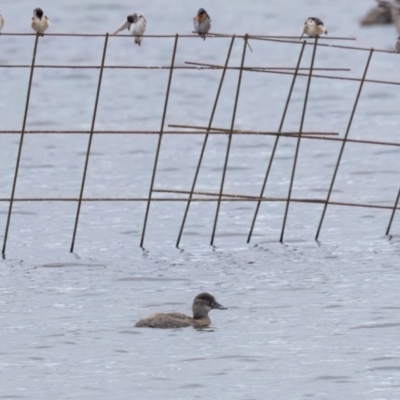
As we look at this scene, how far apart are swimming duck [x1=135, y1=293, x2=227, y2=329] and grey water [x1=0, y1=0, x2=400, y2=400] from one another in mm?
115

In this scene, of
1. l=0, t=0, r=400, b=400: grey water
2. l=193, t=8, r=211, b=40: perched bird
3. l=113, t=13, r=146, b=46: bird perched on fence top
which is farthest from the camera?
l=193, t=8, r=211, b=40: perched bird

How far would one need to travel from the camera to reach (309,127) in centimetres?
4066

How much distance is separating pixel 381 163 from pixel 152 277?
12758 millimetres

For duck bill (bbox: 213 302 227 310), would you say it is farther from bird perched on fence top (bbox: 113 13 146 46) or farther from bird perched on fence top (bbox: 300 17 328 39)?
bird perched on fence top (bbox: 300 17 328 39)

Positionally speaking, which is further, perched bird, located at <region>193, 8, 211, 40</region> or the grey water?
perched bird, located at <region>193, 8, 211, 40</region>

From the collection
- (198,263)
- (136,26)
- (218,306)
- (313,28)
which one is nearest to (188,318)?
(218,306)

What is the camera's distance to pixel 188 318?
59.1 feet

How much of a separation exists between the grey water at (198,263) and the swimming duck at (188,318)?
→ 4.5 inches

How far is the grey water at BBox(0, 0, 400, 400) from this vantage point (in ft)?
53.4

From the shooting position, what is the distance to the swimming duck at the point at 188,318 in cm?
1781

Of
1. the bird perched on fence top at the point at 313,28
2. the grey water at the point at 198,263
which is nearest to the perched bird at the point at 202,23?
the bird perched on fence top at the point at 313,28

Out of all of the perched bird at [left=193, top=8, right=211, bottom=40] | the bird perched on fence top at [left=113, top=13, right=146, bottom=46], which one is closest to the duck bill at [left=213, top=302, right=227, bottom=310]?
the bird perched on fence top at [left=113, top=13, right=146, bottom=46]

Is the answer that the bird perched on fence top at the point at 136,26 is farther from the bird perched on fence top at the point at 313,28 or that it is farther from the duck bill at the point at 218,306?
the duck bill at the point at 218,306

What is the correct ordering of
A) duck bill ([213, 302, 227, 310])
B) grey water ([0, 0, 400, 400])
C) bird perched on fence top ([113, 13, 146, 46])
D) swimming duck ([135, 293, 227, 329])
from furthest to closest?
bird perched on fence top ([113, 13, 146, 46])
duck bill ([213, 302, 227, 310])
swimming duck ([135, 293, 227, 329])
grey water ([0, 0, 400, 400])
